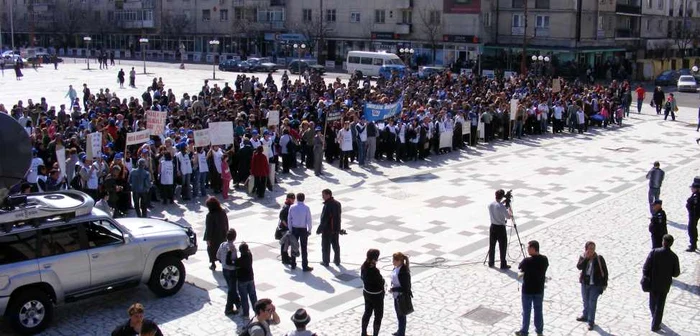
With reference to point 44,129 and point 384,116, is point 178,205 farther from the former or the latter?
point 384,116

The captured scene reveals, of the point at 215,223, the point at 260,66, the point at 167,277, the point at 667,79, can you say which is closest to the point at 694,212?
the point at 215,223

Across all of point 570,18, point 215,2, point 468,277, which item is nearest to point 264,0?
point 215,2

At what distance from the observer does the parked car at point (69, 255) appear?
439 inches

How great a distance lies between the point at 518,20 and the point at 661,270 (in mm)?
60920

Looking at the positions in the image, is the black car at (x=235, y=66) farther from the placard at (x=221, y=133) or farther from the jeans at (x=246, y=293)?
the jeans at (x=246, y=293)

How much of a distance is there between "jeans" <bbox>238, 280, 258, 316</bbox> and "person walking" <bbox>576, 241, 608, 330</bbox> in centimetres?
490

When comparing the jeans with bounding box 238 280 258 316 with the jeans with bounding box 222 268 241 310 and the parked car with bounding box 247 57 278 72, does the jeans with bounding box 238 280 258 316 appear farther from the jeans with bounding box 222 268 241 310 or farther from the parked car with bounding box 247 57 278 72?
the parked car with bounding box 247 57 278 72

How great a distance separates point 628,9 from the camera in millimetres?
72125

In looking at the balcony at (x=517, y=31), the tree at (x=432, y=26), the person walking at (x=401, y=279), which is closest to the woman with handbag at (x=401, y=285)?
the person walking at (x=401, y=279)

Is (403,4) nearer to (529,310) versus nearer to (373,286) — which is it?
(529,310)

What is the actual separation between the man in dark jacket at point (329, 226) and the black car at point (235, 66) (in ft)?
182

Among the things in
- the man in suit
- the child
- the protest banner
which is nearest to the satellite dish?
the child

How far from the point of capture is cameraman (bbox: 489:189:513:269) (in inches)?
563

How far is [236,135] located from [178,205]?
14.9 feet
